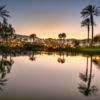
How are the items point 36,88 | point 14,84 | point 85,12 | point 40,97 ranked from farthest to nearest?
point 85,12 < point 14,84 < point 36,88 < point 40,97

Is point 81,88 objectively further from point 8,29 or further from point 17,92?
point 8,29

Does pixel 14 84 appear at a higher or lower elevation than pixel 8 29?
lower

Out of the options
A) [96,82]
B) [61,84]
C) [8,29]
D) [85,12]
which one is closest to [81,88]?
[61,84]

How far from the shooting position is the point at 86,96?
11.6 m

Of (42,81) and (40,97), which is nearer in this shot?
(40,97)

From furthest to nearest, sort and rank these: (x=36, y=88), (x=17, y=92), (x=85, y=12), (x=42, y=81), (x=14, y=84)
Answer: (x=85, y=12)
(x=42, y=81)
(x=14, y=84)
(x=36, y=88)
(x=17, y=92)

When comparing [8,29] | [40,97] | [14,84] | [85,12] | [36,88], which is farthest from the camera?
[8,29]

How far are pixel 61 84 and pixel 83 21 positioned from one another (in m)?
76.3

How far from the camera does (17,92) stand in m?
12.0

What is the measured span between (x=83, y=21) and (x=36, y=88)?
77.9 meters

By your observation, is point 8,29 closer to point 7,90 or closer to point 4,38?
point 4,38

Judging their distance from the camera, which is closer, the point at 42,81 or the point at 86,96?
the point at 86,96

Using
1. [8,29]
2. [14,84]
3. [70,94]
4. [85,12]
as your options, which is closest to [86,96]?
[70,94]

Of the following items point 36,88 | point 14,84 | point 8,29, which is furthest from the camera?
point 8,29
